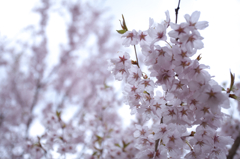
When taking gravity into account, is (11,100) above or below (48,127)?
below

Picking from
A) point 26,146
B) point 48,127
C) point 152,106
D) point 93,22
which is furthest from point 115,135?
point 93,22

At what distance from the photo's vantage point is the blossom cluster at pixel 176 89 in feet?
2.27

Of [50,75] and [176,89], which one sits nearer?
[176,89]

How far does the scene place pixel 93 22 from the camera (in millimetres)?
5719

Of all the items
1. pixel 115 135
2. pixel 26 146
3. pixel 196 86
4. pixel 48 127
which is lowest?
pixel 115 135

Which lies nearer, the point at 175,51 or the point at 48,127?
the point at 175,51

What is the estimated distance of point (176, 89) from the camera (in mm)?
742

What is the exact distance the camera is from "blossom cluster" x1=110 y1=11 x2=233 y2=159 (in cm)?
69

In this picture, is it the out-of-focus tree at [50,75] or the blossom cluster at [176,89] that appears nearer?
the blossom cluster at [176,89]

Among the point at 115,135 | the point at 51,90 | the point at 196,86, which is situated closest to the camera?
the point at 196,86

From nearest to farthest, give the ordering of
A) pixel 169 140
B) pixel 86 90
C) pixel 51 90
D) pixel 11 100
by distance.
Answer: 1. pixel 169 140
2. pixel 11 100
3. pixel 51 90
4. pixel 86 90

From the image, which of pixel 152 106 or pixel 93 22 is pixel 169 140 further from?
pixel 93 22

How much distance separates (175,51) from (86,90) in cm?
506

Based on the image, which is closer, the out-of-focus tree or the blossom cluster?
the blossom cluster
